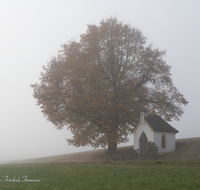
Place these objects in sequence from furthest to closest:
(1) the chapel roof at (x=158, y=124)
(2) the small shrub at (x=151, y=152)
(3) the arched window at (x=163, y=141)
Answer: (3) the arched window at (x=163, y=141) → (1) the chapel roof at (x=158, y=124) → (2) the small shrub at (x=151, y=152)

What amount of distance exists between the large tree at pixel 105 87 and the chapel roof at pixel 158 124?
3.16 ft

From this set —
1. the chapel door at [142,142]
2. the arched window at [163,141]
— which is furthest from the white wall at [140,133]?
the arched window at [163,141]

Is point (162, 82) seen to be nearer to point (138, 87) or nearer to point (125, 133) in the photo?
point (138, 87)

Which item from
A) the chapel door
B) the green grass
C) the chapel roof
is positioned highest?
the chapel roof

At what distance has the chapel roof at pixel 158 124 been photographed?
25067 mm

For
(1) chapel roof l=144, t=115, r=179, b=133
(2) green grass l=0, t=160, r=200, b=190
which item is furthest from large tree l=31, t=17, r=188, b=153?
(2) green grass l=0, t=160, r=200, b=190

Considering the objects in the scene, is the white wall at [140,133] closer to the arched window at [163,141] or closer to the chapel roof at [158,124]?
the chapel roof at [158,124]

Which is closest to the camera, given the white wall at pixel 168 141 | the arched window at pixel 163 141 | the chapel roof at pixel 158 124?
the white wall at pixel 168 141

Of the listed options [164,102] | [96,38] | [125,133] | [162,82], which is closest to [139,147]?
[125,133]

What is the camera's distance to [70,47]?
88.8 ft

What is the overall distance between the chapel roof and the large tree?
963 millimetres

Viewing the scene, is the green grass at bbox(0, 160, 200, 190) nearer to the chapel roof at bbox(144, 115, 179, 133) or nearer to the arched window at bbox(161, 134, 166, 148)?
the chapel roof at bbox(144, 115, 179, 133)

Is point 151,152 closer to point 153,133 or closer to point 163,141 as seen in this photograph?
point 153,133

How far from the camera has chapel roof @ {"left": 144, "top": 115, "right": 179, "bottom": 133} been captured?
82.2 feet
